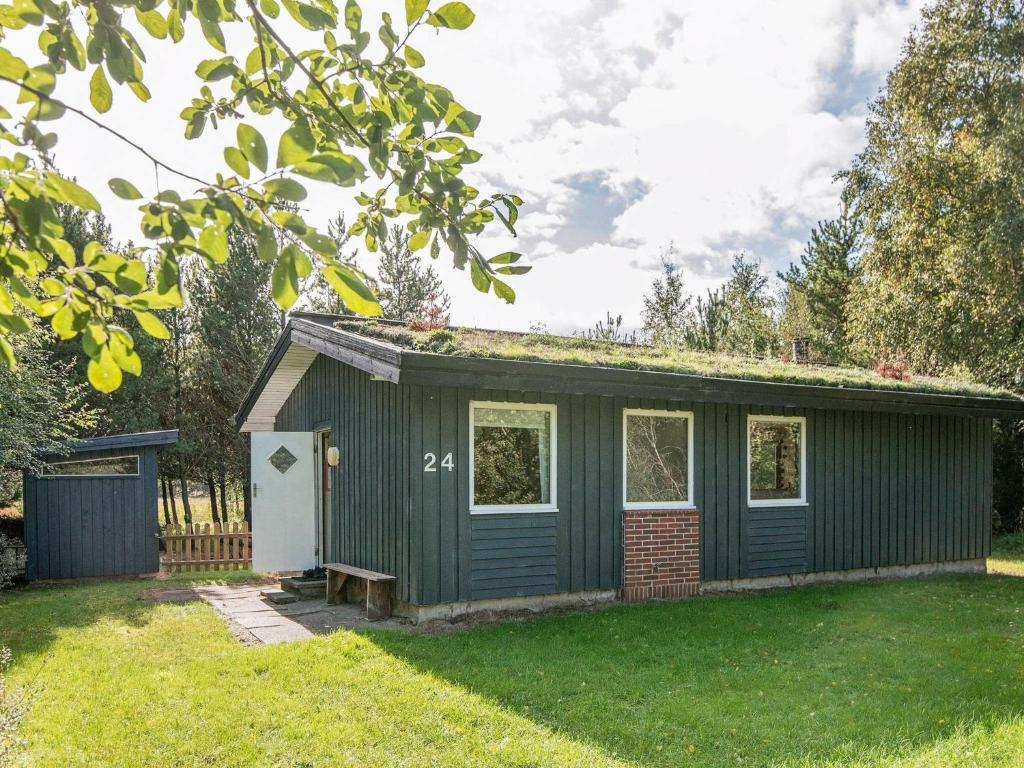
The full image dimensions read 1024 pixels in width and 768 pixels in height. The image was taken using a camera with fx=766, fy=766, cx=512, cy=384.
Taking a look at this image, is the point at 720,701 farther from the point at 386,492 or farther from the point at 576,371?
the point at 386,492

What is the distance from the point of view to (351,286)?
131 cm

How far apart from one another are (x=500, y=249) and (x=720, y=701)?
4.16 m

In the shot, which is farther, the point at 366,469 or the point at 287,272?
the point at 366,469

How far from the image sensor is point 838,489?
9633 mm

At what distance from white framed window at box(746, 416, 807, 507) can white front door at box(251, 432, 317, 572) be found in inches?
214

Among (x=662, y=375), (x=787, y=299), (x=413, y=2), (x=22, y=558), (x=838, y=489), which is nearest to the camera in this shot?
(x=413, y=2)

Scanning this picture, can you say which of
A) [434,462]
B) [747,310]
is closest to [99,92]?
[434,462]

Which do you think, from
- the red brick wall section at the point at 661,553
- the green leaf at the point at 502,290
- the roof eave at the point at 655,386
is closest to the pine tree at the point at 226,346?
the red brick wall section at the point at 661,553

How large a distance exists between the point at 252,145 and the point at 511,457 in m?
6.47

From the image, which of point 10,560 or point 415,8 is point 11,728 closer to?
point 415,8

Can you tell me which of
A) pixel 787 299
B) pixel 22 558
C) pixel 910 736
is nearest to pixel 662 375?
pixel 910 736

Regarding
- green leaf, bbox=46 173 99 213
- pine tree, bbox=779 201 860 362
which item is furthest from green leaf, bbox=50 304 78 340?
pine tree, bbox=779 201 860 362

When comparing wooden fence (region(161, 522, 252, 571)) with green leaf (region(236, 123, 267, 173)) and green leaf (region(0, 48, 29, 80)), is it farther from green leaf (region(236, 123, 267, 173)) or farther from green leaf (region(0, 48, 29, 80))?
green leaf (region(236, 123, 267, 173))

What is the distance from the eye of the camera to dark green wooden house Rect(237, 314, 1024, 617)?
7.15m
